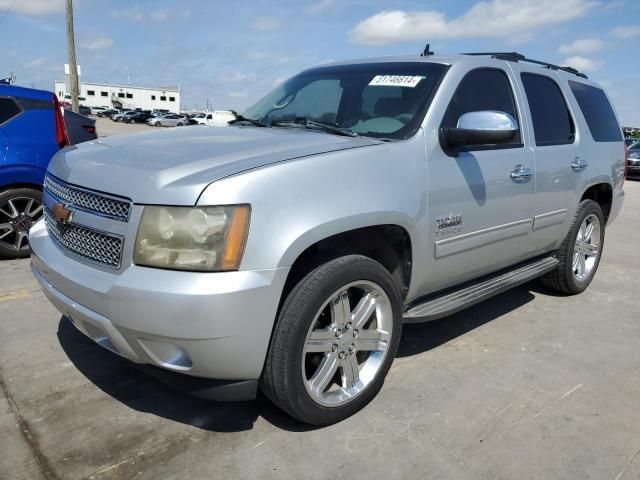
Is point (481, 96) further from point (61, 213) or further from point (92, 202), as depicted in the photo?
point (61, 213)

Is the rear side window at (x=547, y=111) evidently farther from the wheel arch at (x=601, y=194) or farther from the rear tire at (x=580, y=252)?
the rear tire at (x=580, y=252)

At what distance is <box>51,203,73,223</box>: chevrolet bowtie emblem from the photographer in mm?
2551

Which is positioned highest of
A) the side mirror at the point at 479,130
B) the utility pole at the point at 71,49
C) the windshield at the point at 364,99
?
the utility pole at the point at 71,49

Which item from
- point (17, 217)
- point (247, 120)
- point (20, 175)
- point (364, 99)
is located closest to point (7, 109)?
point (20, 175)

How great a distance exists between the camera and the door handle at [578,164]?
166 inches

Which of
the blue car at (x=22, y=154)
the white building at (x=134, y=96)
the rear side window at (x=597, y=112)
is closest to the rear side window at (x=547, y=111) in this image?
the rear side window at (x=597, y=112)

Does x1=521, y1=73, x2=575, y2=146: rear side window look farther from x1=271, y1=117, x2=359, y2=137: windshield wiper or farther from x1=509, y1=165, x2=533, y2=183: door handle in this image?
x1=271, y1=117, x2=359, y2=137: windshield wiper

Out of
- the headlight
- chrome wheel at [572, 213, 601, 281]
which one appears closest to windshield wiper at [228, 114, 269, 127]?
the headlight

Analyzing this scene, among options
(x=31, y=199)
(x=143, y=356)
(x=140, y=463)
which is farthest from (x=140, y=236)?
(x=31, y=199)

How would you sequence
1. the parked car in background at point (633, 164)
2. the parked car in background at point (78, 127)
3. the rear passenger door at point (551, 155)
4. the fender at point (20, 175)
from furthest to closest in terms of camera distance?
the parked car in background at point (633, 164) → the parked car in background at point (78, 127) → the fender at point (20, 175) → the rear passenger door at point (551, 155)

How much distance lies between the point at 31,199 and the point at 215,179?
12.9 feet

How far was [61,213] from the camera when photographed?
8.49ft

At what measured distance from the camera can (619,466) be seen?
2.50 meters

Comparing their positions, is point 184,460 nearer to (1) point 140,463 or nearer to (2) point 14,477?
(1) point 140,463
